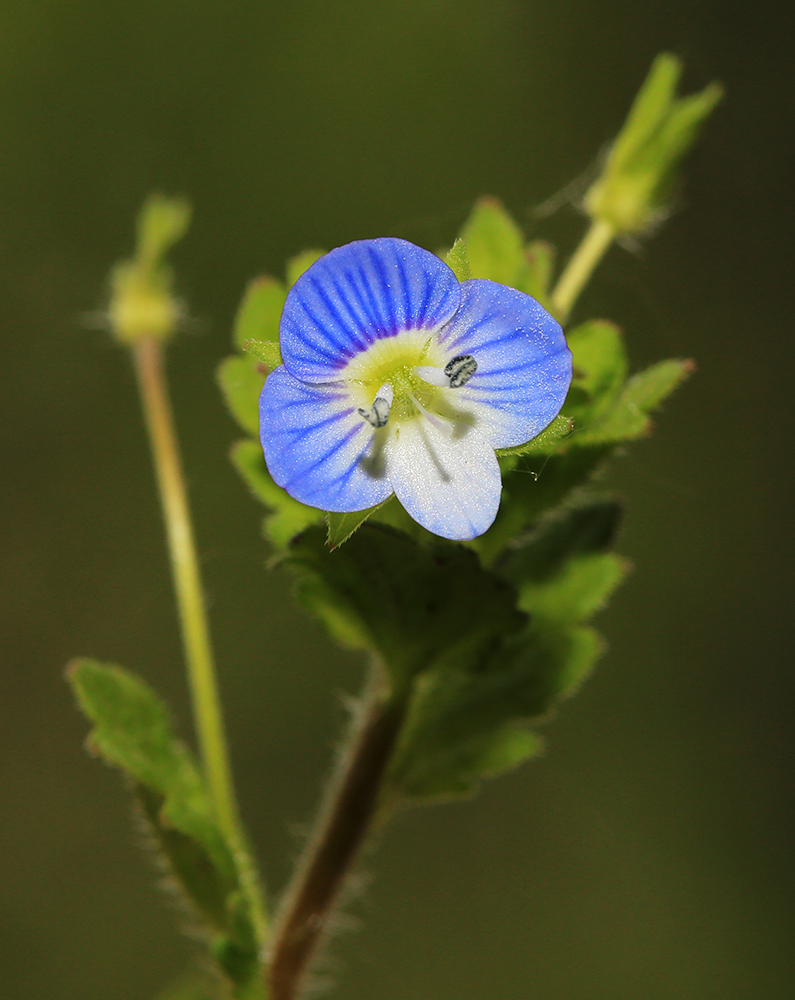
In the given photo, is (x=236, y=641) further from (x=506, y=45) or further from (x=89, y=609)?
(x=506, y=45)

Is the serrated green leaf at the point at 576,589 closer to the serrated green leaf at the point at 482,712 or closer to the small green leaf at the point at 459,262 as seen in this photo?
the serrated green leaf at the point at 482,712

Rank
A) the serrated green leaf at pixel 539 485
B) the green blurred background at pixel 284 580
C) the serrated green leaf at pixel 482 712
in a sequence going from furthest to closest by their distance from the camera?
the green blurred background at pixel 284 580, the serrated green leaf at pixel 482 712, the serrated green leaf at pixel 539 485

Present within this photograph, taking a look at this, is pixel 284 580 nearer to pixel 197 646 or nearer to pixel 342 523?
pixel 197 646

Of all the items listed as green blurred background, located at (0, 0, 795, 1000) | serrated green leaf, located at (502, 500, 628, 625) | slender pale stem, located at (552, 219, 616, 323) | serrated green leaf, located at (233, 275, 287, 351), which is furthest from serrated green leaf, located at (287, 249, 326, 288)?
green blurred background, located at (0, 0, 795, 1000)

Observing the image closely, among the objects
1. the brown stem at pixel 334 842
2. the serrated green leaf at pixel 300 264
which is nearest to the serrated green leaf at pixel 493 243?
the serrated green leaf at pixel 300 264

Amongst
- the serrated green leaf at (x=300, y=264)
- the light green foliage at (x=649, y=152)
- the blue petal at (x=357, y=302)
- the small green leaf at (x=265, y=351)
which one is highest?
the light green foliage at (x=649, y=152)
